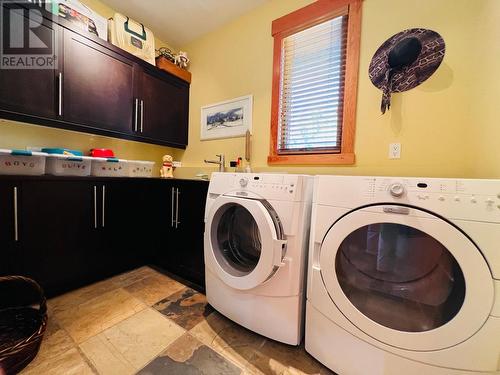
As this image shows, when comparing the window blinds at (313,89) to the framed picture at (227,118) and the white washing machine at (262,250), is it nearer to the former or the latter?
the framed picture at (227,118)

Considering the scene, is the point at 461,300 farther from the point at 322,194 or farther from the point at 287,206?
→ the point at 287,206

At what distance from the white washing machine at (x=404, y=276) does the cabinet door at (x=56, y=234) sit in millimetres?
1658

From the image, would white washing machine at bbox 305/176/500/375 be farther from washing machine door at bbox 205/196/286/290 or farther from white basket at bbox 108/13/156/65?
white basket at bbox 108/13/156/65

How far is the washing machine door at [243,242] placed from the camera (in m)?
0.98

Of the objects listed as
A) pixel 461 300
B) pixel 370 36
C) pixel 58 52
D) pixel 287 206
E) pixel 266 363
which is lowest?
pixel 266 363

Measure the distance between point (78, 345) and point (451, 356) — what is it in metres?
1.65

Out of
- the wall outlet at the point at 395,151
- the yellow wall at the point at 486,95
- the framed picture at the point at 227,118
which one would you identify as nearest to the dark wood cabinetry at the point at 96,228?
the framed picture at the point at 227,118

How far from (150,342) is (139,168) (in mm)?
1457

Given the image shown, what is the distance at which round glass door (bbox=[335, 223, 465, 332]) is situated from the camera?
2.39 ft

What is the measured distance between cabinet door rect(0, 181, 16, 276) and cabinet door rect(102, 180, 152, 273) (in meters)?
0.49

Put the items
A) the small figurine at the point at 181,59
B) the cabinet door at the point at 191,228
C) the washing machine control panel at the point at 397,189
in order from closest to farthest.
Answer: the washing machine control panel at the point at 397,189 < the cabinet door at the point at 191,228 < the small figurine at the point at 181,59

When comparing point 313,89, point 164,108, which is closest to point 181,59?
point 164,108

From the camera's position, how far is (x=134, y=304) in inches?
54.8

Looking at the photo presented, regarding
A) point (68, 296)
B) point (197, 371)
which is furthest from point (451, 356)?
point (68, 296)
